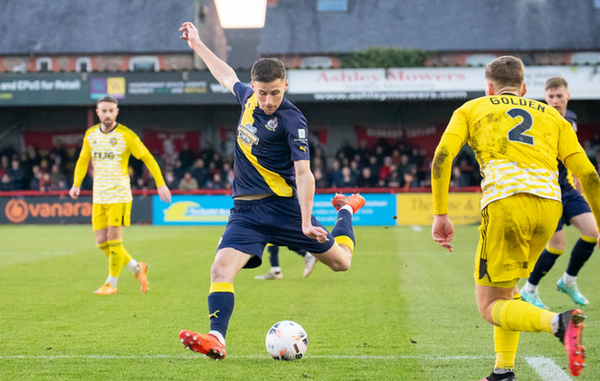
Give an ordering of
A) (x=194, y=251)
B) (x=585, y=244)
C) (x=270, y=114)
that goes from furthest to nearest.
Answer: (x=194, y=251)
(x=585, y=244)
(x=270, y=114)

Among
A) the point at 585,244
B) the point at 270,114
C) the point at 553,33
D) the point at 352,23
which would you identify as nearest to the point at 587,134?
the point at 553,33

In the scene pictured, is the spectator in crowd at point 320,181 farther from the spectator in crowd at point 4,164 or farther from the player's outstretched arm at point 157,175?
the player's outstretched arm at point 157,175

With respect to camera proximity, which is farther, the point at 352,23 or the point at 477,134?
the point at 352,23

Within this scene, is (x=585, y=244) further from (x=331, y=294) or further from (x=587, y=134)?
(x=587, y=134)

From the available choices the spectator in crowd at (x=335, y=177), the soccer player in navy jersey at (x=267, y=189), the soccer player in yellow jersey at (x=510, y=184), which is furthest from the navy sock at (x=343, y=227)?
the spectator in crowd at (x=335, y=177)

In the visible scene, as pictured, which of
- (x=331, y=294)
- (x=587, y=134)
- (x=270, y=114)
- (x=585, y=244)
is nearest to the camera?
(x=270, y=114)

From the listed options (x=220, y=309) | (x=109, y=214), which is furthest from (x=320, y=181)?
(x=220, y=309)

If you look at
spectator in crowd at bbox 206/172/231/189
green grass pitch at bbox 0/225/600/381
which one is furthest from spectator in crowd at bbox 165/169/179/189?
green grass pitch at bbox 0/225/600/381

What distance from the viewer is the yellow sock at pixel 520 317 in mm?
3973

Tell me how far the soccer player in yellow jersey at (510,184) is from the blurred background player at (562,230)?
284cm

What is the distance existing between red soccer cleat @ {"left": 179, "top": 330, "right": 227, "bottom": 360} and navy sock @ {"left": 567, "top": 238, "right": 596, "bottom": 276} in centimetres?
462

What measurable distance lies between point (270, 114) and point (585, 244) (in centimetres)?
411

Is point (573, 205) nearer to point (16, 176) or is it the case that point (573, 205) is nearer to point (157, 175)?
point (157, 175)

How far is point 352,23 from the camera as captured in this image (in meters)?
39.8
